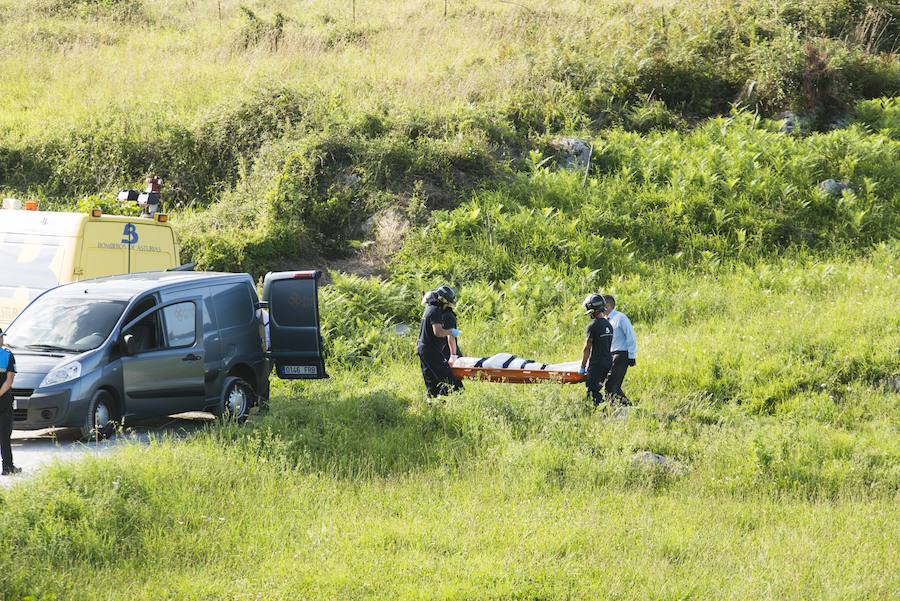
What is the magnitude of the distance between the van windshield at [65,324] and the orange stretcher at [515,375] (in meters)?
4.30

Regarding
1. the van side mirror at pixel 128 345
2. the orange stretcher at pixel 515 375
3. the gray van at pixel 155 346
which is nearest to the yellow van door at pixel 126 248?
the gray van at pixel 155 346

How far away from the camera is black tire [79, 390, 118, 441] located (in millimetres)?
10570

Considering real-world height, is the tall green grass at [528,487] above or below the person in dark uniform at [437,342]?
below

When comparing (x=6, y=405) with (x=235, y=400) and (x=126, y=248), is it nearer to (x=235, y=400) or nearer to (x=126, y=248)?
(x=235, y=400)

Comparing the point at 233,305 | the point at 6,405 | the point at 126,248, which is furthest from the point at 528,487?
the point at 126,248

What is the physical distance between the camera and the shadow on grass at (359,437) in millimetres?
9625

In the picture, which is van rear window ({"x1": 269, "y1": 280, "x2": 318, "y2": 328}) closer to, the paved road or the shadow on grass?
the shadow on grass

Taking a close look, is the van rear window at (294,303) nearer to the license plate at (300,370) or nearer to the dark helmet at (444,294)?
the license plate at (300,370)

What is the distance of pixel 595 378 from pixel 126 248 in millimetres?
7117

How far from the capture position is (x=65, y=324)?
446 inches

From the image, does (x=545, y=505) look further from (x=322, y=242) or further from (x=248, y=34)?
(x=248, y=34)

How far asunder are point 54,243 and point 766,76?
15548 millimetres

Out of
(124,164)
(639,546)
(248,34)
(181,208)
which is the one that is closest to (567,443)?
(639,546)

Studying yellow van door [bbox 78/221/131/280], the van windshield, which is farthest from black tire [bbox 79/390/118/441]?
yellow van door [bbox 78/221/131/280]
